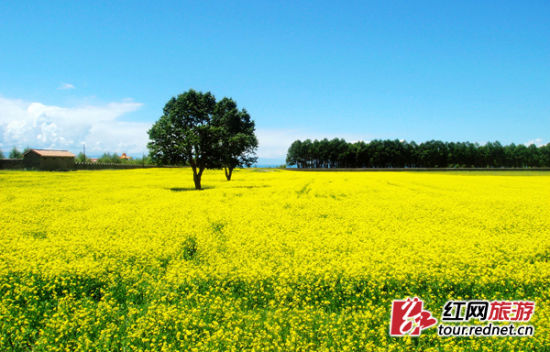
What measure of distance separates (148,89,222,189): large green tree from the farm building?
54.3 m

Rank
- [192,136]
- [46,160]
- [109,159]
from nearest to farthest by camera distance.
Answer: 1. [192,136]
2. [46,160]
3. [109,159]

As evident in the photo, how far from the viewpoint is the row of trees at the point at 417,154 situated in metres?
139

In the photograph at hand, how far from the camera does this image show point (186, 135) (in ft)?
111

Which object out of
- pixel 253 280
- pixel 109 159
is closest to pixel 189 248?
pixel 253 280

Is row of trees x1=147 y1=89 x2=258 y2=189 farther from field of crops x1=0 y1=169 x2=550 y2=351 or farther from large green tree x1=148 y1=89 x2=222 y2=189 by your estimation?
field of crops x1=0 y1=169 x2=550 y2=351

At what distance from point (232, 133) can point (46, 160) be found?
5574cm

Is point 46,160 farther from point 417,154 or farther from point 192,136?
point 417,154

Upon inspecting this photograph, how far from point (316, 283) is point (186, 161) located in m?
29.3

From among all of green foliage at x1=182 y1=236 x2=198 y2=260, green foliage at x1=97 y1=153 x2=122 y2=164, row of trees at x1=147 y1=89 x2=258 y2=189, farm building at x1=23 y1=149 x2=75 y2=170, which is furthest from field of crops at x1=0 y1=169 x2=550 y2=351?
green foliage at x1=97 y1=153 x2=122 y2=164

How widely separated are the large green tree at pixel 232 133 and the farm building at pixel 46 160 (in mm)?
49261

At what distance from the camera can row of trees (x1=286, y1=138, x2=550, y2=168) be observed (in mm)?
139375

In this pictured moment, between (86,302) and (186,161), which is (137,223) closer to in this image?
(86,302)

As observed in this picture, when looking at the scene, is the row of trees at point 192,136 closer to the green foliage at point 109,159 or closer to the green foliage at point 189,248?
the green foliage at point 189,248

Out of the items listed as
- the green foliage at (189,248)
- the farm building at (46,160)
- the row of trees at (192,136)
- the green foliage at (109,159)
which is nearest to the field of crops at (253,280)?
the green foliage at (189,248)
